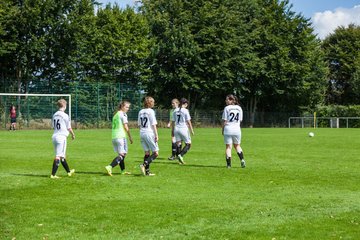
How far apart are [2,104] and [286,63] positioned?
3227 cm

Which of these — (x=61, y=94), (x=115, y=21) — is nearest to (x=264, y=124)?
(x=115, y=21)

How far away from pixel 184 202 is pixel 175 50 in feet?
144

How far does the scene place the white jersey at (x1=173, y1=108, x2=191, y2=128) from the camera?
17523 millimetres

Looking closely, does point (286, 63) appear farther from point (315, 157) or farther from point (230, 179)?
point (230, 179)

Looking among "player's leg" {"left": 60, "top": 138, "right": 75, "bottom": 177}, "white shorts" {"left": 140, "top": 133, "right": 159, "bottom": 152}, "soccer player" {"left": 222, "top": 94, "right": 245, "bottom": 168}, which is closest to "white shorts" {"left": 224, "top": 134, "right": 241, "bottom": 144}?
"soccer player" {"left": 222, "top": 94, "right": 245, "bottom": 168}

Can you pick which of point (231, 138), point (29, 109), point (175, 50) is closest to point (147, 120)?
point (231, 138)

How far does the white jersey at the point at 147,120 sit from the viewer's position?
13367 mm

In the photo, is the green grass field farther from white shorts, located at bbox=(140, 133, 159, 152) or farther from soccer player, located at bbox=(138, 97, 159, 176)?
white shorts, located at bbox=(140, 133, 159, 152)

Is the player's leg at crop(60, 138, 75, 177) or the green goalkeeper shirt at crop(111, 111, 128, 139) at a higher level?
the green goalkeeper shirt at crop(111, 111, 128, 139)

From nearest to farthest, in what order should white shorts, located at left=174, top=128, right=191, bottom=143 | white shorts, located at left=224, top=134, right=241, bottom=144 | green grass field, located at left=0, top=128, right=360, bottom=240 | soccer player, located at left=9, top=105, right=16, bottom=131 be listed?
green grass field, located at left=0, top=128, right=360, bottom=240 → white shorts, located at left=224, top=134, right=241, bottom=144 → white shorts, located at left=174, top=128, right=191, bottom=143 → soccer player, located at left=9, top=105, right=16, bottom=131

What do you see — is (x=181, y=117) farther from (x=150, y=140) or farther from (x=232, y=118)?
(x=150, y=140)

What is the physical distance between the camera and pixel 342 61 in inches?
2911

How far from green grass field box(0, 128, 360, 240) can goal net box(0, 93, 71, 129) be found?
27513 millimetres

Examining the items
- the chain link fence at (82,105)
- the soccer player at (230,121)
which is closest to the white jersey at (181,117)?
the soccer player at (230,121)
